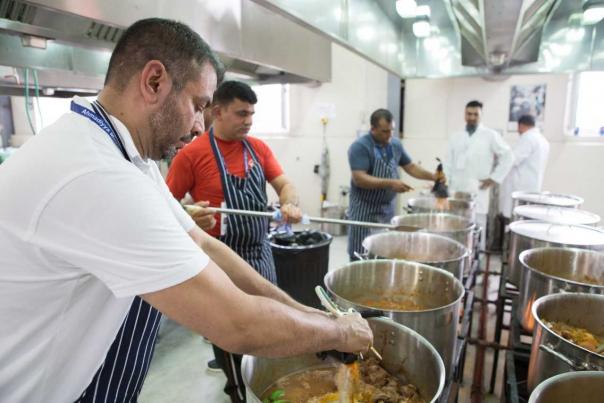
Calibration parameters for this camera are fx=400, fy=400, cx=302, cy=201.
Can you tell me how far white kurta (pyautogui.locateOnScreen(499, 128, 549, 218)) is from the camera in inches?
163

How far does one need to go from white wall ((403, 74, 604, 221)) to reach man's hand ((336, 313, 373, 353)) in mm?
4555

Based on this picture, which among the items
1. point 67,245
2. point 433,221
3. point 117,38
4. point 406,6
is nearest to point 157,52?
point 67,245

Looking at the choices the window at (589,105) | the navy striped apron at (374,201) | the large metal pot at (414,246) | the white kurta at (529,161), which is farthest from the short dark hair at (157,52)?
the window at (589,105)

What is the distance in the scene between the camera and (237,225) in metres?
1.90

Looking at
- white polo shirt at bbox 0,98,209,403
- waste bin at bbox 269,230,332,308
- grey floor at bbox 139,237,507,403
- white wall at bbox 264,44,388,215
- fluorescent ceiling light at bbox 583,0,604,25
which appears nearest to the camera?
white polo shirt at bbox 0,98,209,403

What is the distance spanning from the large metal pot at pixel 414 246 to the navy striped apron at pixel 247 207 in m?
0.54

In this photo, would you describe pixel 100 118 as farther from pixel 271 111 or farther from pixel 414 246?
pixel 271 111

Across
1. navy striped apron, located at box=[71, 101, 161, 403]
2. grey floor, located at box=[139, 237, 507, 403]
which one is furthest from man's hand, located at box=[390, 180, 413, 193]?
navy striped apron, located at box=[71, 101, 161, 403]

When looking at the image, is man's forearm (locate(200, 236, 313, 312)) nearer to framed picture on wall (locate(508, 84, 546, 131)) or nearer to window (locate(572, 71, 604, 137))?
framed picture on wall (locate(508, 84, 546, 131))

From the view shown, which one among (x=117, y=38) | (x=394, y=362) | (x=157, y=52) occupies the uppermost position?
(x=117, y=38)

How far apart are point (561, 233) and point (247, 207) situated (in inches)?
56.5

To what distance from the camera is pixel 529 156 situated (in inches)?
165

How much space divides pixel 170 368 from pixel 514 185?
3.92 metres

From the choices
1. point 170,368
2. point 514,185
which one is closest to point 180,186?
point 170,368
